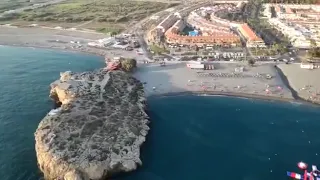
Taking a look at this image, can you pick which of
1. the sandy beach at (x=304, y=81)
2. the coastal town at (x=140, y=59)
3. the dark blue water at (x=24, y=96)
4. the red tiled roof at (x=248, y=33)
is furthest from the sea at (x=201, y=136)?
the red tiled roof at (x=248, y=33)

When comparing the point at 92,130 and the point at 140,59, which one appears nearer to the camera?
the point at 92,130

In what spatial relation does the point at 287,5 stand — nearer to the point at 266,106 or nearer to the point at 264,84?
the point at 264,84

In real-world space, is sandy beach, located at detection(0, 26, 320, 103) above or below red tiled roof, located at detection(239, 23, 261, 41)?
below

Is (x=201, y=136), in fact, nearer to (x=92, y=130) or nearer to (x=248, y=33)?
(x=92, y=130)

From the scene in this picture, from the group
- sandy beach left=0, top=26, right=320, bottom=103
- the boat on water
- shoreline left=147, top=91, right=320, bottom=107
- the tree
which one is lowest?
the boat on water

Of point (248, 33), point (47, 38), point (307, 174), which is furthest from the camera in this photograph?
point (47, 38)

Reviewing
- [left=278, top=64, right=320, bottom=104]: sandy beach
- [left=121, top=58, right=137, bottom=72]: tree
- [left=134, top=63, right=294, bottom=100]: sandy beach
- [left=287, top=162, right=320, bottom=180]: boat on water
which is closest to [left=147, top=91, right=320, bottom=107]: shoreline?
[left=134, top=63, right=294, bottom=100]: sandy beach

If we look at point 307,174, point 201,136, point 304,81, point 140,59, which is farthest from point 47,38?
point 307,174

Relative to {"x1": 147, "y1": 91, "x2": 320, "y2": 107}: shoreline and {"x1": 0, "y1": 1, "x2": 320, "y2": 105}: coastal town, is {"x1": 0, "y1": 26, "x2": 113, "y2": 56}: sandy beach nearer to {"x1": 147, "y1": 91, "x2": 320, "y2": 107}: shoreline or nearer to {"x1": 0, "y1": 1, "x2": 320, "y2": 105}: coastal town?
{"x1": 0, "y1": 1, "x2": 320, "y2": 105}: coastal town
